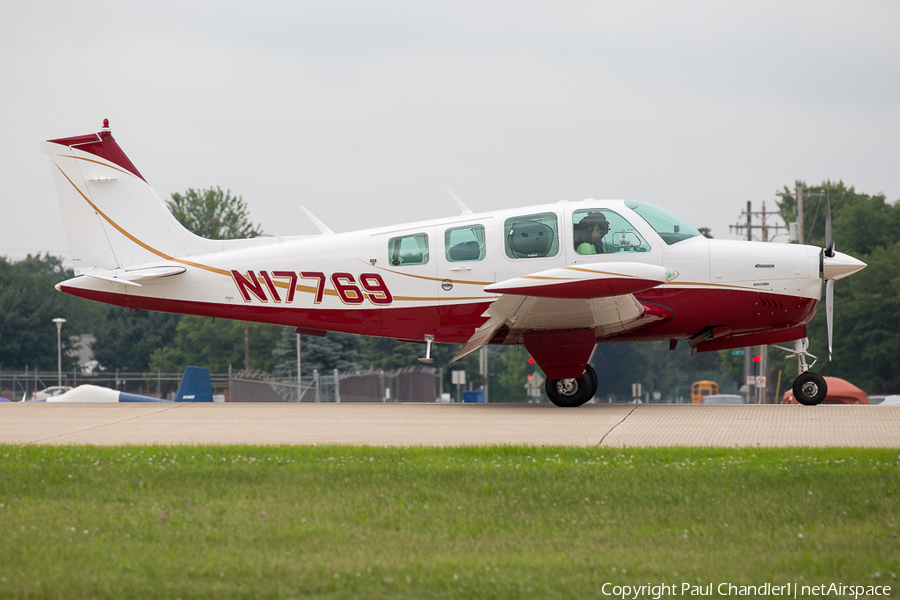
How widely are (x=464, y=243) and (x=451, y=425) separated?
3290 millimetres

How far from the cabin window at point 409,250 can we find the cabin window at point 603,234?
222cm

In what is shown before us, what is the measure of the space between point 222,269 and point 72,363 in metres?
69.0

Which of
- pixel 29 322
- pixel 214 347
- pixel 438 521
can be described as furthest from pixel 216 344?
pixel 438 521

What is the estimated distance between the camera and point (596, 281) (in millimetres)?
10328

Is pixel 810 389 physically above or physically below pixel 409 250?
below

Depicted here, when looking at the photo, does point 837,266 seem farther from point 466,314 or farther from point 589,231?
point 466,314

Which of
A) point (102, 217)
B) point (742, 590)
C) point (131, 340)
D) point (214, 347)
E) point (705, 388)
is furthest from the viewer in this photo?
point (705, 388)

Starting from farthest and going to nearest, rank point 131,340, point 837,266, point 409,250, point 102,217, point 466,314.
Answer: point 131,340 < point 102,217 < point 409,250 < point 466,314 < point 837,266

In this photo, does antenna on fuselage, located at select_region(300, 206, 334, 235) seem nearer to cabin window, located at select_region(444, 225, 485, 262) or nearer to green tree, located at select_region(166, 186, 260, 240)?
cabin window, located at select_region(444, 225, 485, 262)

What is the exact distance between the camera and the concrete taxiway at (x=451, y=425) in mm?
8742

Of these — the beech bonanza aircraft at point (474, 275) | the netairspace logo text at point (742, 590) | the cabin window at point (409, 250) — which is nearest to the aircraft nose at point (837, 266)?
the beech bonanza aircraft at point (474, 275)

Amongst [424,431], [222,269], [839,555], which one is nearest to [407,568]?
[839,555]

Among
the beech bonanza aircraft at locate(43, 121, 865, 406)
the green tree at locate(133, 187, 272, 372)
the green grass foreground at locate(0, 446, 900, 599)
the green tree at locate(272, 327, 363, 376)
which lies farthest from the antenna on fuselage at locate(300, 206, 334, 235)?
the green tree at locate(133, 187, 272, 372)

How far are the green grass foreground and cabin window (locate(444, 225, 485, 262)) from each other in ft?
16.9
